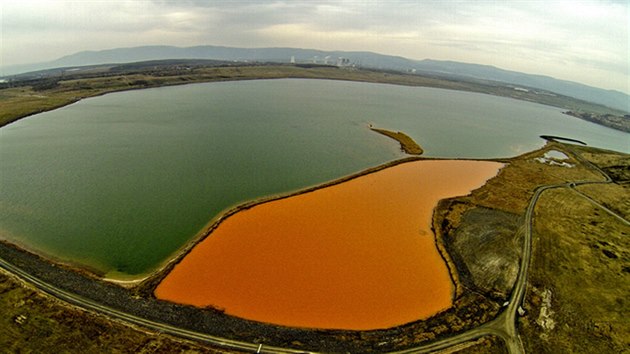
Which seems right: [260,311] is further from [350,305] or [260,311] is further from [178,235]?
[178,235]

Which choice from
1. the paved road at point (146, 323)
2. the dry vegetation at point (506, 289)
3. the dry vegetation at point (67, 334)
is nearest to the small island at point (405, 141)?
the dry vegetation at point (506, 289)

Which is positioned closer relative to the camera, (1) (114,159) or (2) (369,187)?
(2) (369,187)

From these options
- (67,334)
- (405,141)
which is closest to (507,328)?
(67,334)

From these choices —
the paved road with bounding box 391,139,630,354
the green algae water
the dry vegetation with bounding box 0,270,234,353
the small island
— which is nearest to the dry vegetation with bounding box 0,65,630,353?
the dry vegetation with bounding box 0,270,234,353

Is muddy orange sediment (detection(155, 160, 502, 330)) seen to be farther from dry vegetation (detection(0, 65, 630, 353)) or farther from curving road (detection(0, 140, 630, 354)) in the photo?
curving road (detection(0, 140, 630, 354))

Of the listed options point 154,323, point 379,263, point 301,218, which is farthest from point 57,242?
point 379,263

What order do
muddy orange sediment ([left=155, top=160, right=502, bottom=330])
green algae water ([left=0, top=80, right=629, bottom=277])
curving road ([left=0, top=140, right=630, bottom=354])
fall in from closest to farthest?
curving road ([left=0, top=140, right=630, bottom=354]) < muddy orange sediment ([left=155, top=160, right=502, bottom=330]) < green algae water ([left=0, top=80, right=629, bottom=277])
